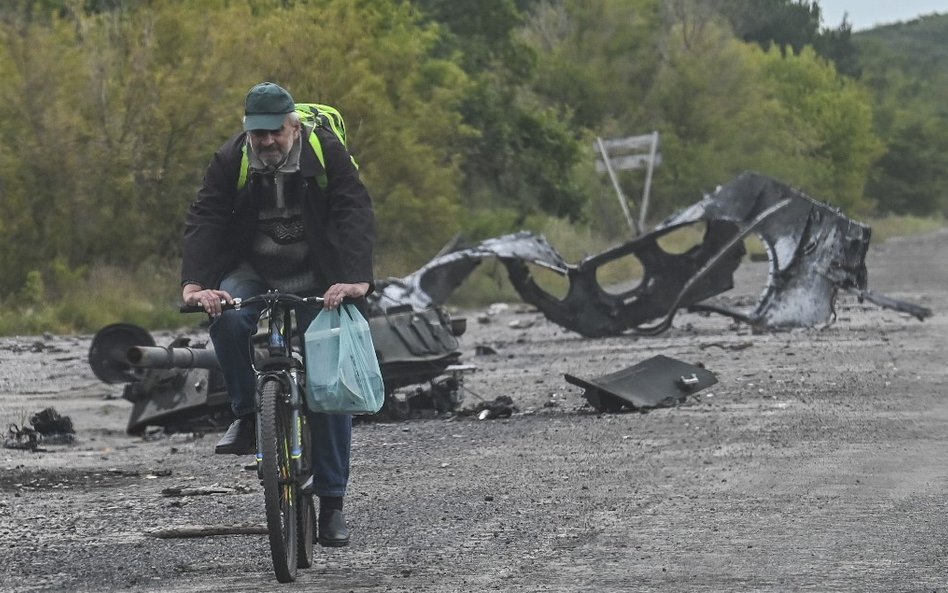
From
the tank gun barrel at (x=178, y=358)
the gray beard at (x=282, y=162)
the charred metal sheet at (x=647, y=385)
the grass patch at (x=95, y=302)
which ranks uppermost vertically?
the gray beard at (x=282, y=162)

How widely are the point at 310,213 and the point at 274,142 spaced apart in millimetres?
353

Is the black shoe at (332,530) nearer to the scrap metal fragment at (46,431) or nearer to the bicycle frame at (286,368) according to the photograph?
the bicycle frame at (286,368)

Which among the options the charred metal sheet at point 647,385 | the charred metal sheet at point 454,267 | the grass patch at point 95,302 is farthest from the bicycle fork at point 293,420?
the grass patch at point 95,302

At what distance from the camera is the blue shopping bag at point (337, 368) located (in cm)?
747

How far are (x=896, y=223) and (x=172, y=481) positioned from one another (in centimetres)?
9574

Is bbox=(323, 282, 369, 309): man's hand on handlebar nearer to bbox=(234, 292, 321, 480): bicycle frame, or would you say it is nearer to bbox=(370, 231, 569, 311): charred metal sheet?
bbox=(234, 292, 321, 480): bicycle frame

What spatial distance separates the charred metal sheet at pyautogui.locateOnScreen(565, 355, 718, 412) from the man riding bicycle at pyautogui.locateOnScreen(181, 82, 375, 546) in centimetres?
644

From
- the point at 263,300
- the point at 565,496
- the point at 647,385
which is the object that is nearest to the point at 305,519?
the point at 263,300

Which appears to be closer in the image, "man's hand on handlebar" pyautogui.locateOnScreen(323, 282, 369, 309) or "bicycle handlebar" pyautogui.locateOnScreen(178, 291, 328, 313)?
"bicycle handlebar" pyautogui.locateOnScreen(178, 291, 328, 313)

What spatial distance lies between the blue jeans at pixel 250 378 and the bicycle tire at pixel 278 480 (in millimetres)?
203

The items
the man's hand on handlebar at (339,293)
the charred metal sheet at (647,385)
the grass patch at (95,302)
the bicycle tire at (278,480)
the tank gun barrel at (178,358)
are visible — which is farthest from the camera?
the grass patch at (95,302)

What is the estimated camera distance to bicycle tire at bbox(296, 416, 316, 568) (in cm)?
753

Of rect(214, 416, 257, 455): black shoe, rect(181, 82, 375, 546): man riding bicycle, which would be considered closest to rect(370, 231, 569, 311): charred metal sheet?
rect(181, 82, 375, 546): man riding bicycle

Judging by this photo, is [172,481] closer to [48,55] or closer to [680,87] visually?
[48,55]
